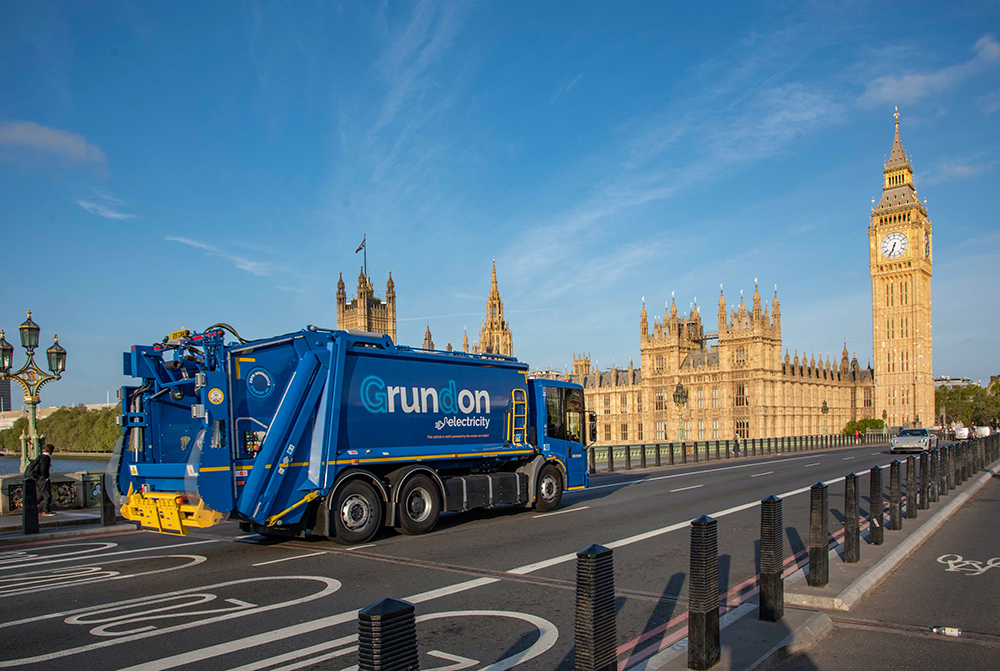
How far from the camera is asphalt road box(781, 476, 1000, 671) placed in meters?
5.85

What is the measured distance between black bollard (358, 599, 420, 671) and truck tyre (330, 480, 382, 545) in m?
8.77

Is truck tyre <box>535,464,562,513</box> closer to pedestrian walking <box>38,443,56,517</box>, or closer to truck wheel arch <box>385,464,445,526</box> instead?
truck wheel arch <box>385,464,445,526</box>

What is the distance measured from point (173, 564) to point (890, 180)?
114930 mm

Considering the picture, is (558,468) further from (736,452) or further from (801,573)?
(736,452)

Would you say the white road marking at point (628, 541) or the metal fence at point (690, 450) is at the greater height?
the white road marking at point (628, 541)

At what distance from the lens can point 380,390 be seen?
12.4 m

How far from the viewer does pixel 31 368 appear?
20.5 metres

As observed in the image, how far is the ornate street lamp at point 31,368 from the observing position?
1952cm

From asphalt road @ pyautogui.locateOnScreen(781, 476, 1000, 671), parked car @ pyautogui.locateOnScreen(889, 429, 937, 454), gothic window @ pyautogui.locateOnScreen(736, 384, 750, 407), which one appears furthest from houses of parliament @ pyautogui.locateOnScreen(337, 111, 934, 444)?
asphalt road @ pyautogui.locateOnScreen(781, 476, 1000, 671)

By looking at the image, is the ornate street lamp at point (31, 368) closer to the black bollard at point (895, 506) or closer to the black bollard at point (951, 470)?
the black bollard at point (895, 506)

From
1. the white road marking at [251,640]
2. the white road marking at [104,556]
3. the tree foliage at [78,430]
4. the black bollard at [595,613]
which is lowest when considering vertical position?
the tree foliage at [78,430]

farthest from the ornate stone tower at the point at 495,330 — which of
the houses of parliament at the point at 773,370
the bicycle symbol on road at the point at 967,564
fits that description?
the bicycle symbol on road at the point at 967,564

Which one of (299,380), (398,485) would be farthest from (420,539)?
(299,380)

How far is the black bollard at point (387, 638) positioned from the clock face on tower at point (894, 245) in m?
110
